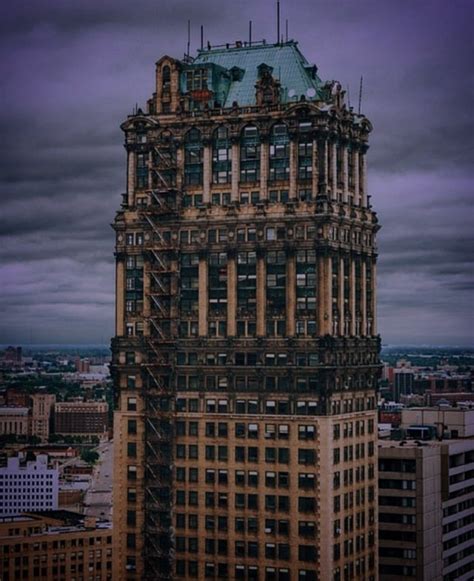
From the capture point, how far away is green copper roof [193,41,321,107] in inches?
4336

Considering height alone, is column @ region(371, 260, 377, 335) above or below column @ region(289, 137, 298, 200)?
below

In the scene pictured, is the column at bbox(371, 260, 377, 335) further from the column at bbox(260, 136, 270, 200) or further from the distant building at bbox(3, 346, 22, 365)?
the distant building at bbox(3, 346, 22, 365)

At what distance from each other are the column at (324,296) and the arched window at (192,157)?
1342 cm

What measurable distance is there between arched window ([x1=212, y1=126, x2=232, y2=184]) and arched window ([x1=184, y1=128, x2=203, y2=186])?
4.23 feet

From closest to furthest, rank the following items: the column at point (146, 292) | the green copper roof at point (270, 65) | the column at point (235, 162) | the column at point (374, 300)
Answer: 1. the column at point (235, 162)
2. the green copper roof at point (270, 65)
3. the column at point (146, 292)
4. the column at point (374, 300)

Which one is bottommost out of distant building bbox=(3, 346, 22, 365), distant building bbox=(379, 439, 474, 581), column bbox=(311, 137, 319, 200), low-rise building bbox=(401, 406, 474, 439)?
distant building bbox=(379, 439, 474, 581)

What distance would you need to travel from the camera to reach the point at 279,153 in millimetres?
107938

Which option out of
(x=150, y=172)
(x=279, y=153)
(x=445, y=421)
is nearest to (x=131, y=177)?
(x=150, y=172)

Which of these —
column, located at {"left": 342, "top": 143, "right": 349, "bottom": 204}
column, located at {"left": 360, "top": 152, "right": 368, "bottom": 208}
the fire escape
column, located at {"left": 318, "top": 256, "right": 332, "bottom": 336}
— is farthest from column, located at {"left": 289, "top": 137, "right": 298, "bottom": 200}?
the fire escape

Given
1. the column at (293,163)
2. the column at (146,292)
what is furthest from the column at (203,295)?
the column at (293,163)

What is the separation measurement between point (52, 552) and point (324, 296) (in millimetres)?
65398

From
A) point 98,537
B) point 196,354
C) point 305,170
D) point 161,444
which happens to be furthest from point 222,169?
point 98,537

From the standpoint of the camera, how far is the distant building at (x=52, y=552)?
152 meters

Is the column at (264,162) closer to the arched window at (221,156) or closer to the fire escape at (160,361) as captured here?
the arched window at (221,156)
